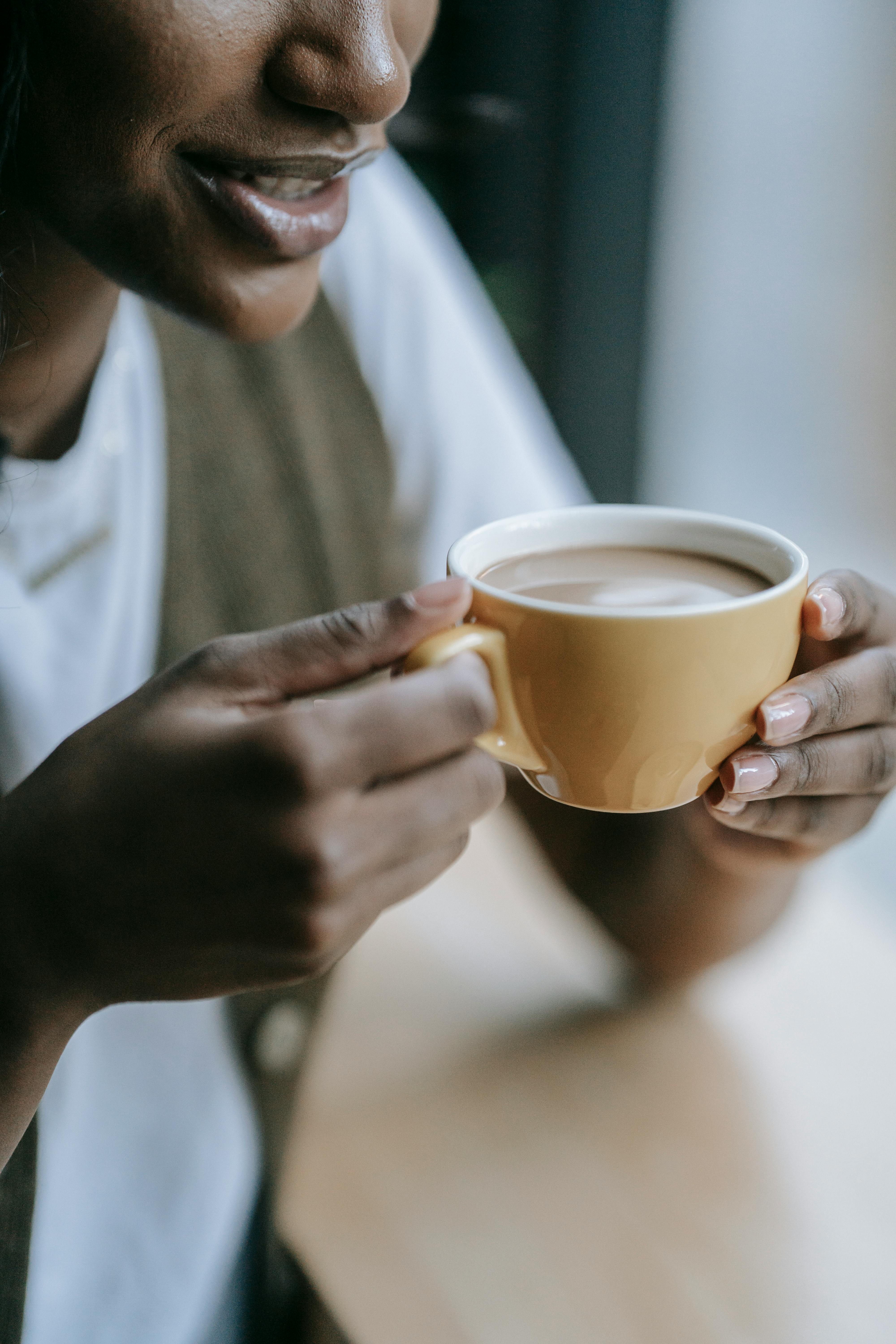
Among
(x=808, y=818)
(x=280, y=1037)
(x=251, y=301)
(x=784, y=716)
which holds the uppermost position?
(x=251, y=301)

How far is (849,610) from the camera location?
51 cm

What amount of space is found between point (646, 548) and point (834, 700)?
0.39 ft

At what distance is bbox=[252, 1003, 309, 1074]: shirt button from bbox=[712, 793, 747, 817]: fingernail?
19.0 inches

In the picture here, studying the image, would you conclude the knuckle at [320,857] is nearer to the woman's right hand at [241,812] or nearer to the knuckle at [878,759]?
the woman's right hand at [241,812]

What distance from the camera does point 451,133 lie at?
142 centimetres

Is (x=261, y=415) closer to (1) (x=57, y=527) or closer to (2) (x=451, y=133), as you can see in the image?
(1) (x=57, y=527)

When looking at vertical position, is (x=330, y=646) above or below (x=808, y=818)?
above

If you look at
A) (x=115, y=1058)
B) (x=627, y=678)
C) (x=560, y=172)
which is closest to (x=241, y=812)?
(x=627, y=678)

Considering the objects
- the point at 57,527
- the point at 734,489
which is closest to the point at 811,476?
the point at 734,489

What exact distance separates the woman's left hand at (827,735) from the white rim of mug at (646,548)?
0.10ft

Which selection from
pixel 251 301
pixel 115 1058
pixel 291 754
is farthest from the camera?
pixel 115 1058

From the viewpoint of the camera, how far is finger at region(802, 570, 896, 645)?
18.9 inches

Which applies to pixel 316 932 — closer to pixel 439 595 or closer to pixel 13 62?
pixel 439 595

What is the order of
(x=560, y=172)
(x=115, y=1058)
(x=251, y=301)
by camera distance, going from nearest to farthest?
(x=251, y=301) < (x=115, y=1058) < (x=560, y=172)
